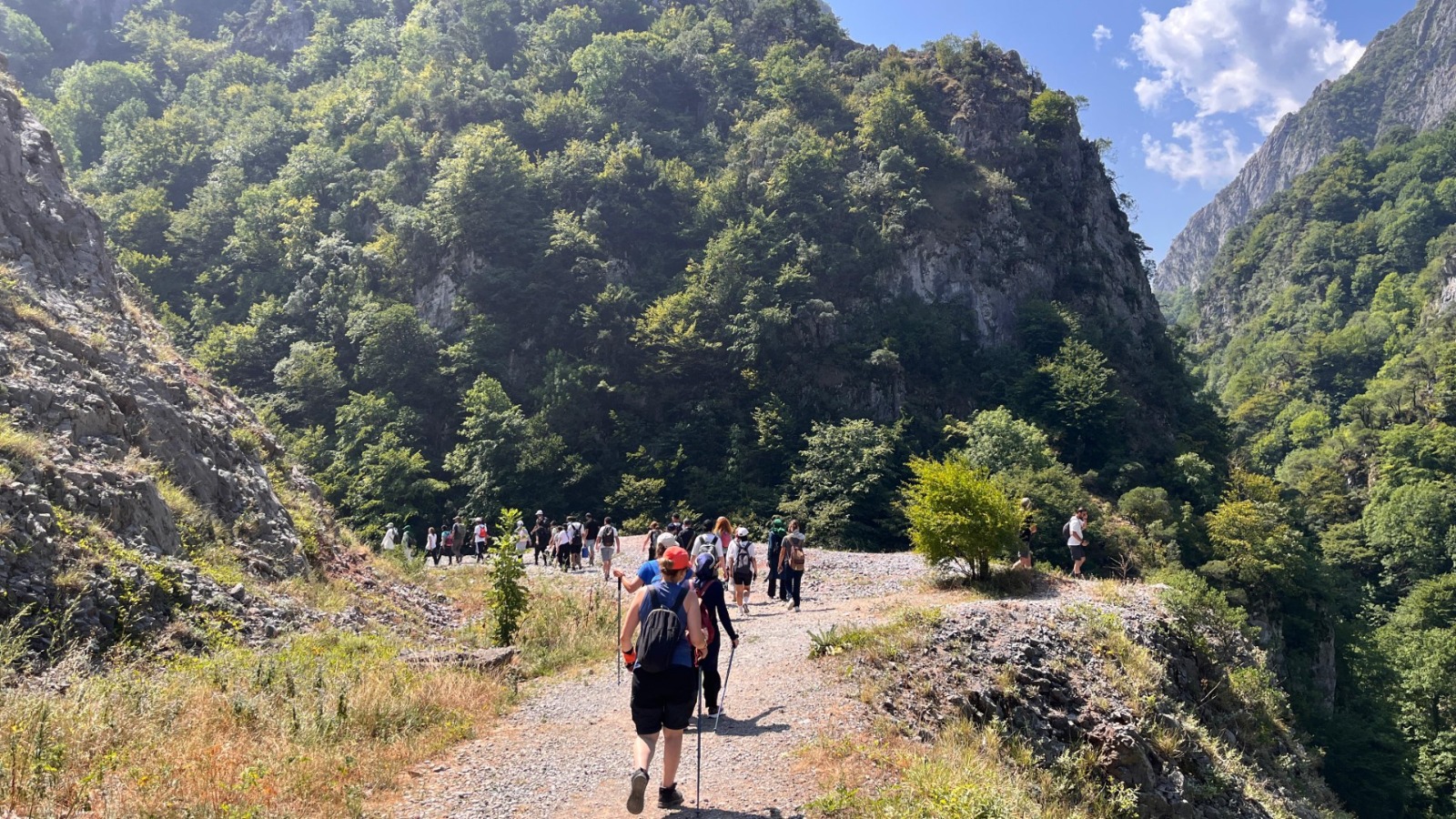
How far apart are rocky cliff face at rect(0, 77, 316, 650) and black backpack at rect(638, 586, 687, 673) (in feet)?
17.9

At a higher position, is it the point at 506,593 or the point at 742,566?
the point at 742,566

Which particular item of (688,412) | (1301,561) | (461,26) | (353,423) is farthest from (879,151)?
(461,26)

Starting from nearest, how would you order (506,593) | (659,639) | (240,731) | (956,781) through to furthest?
(659,639)
(956,781)
(240,731)
(506,593)

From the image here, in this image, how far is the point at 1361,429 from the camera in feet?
203

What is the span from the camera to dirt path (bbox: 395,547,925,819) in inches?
218

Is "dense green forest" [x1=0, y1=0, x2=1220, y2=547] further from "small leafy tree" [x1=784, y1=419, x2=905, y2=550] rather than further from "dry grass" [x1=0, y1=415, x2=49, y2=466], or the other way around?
"dry grass" [x1=0, y1=415, x2=49, y2=466]

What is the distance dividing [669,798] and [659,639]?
4.04ft

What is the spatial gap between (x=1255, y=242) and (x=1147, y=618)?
134612 millimetres

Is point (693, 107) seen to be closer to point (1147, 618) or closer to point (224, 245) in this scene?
point (224, 245)

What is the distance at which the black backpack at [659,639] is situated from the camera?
492cm

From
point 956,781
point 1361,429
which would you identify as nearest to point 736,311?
point 956,781

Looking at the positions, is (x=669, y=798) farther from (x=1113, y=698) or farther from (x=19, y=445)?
(x=19, y=445)

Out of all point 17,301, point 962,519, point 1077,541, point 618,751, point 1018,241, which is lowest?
point 618,751

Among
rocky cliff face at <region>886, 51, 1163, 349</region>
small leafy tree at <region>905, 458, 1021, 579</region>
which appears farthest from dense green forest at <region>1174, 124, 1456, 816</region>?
small leafy tree at <region>905, 458, 1021, 579</region>
